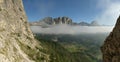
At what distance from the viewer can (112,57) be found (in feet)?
152

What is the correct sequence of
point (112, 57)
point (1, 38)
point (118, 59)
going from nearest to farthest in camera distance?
point (118, 59) < point (112, 57) < point (1, 38)

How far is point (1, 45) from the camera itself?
151375 millimetres

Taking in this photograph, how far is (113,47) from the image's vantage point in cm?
4562

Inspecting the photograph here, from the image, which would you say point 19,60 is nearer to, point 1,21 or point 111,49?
point 1,21

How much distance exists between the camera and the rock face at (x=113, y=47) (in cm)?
4407

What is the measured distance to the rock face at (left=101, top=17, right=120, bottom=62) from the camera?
145ft

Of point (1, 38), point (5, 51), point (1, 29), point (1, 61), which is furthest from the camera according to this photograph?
point (1, 29)

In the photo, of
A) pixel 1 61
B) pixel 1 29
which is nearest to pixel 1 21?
pixel 1 29

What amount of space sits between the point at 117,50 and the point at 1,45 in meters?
117

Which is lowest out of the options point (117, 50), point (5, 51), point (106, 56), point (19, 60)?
point (19, 60)

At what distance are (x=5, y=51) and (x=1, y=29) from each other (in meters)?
36.7

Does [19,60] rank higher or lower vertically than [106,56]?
lower

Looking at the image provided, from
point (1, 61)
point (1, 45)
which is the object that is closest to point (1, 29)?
point (1, 45)

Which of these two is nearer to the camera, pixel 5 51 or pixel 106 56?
pixel 106 56
